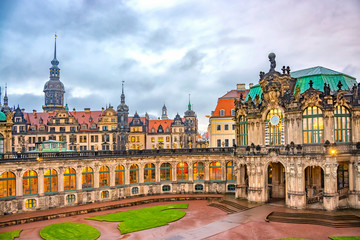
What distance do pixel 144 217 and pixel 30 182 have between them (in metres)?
16.4

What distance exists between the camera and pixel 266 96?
4122 centimetres

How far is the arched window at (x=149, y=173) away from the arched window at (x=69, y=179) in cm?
1171

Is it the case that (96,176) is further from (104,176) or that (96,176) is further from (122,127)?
(122,127)

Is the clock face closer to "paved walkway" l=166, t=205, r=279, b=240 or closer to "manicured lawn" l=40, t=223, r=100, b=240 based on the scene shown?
"paved walkway" l=166, t=205, r=279, b=240

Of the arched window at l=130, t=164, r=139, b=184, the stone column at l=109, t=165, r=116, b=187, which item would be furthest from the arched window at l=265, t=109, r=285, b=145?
the stone column at l=109, t=165, r=116, b=187

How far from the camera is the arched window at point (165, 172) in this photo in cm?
5097

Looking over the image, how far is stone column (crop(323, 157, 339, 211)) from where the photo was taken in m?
35.3

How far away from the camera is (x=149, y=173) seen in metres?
50.5

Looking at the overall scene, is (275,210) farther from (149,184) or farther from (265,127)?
(149,184)

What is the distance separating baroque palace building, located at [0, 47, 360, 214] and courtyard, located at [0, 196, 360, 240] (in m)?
3.60

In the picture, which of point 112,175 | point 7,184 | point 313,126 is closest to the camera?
point 313,126

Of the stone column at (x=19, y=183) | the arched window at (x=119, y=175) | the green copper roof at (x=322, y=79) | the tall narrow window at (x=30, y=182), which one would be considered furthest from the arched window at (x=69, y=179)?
the green copper roof at (x=322, y=79)

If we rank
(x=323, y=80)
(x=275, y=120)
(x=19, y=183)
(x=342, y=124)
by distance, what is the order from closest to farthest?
(x=342, y=124)
(x=19, y=183)
(x=323, y=80)
(x=275, y=120)

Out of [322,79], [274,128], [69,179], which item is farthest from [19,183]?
[322,79]
